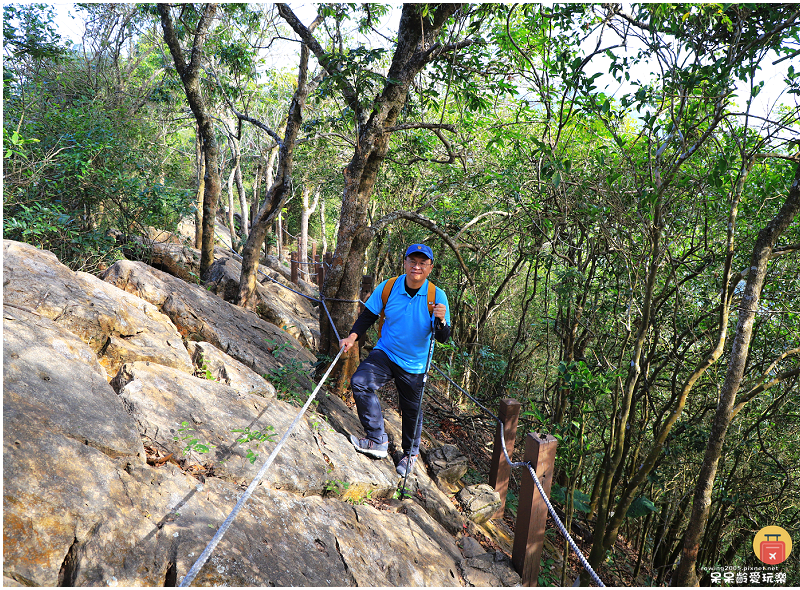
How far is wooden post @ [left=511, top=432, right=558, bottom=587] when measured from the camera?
10.8 feet

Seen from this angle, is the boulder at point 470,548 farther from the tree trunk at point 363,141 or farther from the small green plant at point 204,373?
the small green plant at point 204,373

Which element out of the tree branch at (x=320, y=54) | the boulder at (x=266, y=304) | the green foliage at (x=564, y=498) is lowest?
the green foliage at (x=564, y=498)

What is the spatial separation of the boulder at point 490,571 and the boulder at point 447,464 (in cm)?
126

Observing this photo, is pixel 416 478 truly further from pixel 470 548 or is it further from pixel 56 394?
pixel 56 394

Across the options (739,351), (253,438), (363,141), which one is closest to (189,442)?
(253,438)

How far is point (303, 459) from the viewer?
11.1ft

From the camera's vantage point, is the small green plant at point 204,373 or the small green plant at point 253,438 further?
the small green plant at point 204,373

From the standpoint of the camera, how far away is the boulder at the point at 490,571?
332 cm

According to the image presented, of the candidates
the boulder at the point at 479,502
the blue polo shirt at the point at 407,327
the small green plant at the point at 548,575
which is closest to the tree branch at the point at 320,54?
the blue polo shirt at the point at 407,327

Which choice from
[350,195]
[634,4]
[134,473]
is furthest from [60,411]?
[634,4]

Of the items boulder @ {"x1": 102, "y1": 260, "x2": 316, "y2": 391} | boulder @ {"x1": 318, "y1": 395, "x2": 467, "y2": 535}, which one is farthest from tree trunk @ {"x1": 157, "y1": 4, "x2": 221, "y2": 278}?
boulder @ {"x1": 318, "y1": 395, "x2": 467, "y2": 535}

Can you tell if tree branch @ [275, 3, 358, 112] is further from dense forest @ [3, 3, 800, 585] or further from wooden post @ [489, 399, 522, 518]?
wooden post @ [489, 399, 522, 518]

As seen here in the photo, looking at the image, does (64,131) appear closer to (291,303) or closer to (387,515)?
(291,303)

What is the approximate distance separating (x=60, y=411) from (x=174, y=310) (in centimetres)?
243
